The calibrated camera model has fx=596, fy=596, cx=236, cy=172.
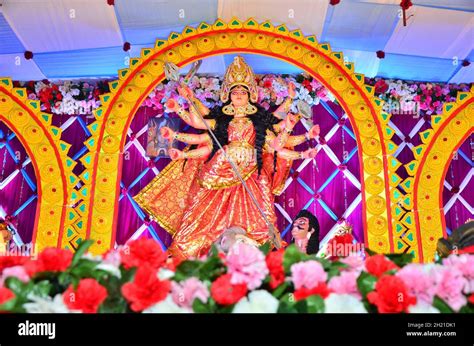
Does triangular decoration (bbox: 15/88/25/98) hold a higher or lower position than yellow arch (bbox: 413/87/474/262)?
higher

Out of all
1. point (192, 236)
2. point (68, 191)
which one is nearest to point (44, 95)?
point (68, 191)

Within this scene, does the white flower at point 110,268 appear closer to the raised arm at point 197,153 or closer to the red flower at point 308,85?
the raised arm at point 197,153

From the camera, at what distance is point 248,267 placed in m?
1.58

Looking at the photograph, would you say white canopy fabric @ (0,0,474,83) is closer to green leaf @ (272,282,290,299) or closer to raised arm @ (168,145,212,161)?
raised arm @ (168,145,212,161)

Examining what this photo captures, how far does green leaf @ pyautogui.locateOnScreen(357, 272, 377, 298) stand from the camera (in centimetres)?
158

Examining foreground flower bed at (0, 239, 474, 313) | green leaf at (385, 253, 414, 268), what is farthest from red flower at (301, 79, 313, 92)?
foreground flower bed at (0, 239, 474, 313)

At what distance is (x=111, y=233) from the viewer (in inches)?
195

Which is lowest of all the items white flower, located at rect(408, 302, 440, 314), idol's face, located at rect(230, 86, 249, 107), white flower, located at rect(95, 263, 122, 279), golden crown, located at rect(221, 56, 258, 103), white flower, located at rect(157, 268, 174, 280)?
white flower, located at rect(408, 302, 440, 314)

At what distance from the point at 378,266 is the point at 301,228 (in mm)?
3380

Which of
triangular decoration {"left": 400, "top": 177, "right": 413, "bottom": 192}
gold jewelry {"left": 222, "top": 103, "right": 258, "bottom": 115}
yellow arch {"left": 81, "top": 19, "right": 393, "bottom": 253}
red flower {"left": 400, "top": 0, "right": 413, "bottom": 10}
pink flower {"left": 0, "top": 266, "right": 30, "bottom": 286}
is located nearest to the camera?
pink flower {"left": 0, "top": 266, "right": 30, "bottom": 286}

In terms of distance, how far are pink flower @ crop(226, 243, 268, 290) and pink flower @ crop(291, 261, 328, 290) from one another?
0.08m

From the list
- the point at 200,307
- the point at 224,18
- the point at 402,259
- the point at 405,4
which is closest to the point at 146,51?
the point at 224,18

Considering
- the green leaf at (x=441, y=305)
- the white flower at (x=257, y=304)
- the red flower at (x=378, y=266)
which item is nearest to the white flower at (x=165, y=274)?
the white flower at (x=257, y=304)

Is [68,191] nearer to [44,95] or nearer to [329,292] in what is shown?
[44,95]
